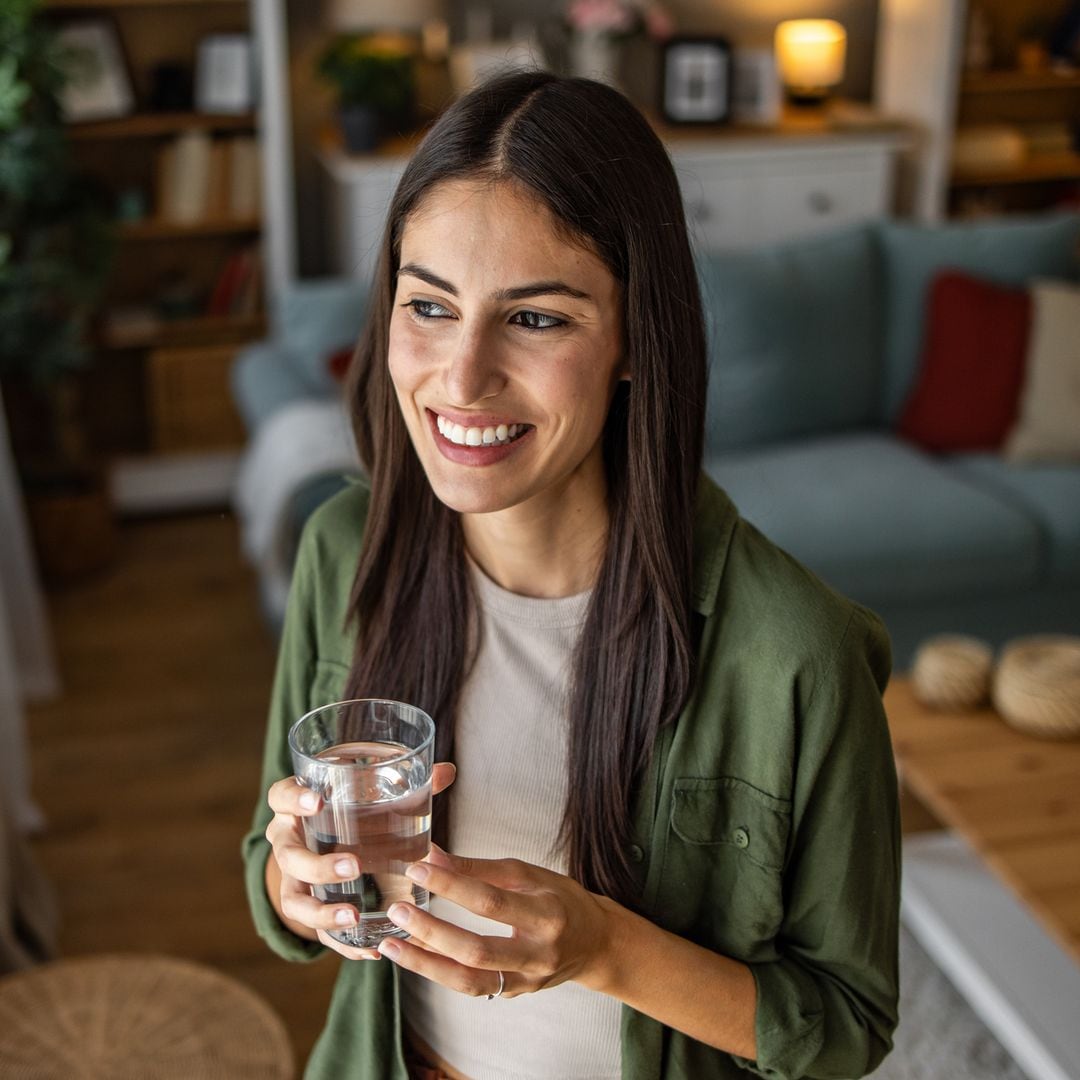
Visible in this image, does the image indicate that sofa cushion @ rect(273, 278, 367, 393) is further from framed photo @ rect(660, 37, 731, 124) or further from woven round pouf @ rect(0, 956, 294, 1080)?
woven round pouf @ rect(0, 956, 294, 1080)

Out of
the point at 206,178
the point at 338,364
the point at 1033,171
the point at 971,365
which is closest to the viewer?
the point at 338,364

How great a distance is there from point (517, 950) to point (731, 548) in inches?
12.8

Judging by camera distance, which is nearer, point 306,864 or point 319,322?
point 306,864

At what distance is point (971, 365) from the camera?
3465 mm

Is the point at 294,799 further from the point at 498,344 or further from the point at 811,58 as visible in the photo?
the point at 811,58

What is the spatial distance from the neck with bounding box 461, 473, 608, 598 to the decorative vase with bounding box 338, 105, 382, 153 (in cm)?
318

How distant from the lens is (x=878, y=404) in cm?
365

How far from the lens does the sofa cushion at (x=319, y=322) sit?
11.1 ft

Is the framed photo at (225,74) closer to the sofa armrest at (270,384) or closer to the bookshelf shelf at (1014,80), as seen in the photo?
Answer: the sofa armrest at (270,384)

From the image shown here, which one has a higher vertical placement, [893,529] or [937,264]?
[937,264]

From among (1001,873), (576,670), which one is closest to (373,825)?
(576,670)

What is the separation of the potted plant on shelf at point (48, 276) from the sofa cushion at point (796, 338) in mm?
1638

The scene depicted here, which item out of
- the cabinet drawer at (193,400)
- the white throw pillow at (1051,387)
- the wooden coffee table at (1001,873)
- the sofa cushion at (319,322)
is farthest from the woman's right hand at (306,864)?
the cabinet drawer at (193,400)

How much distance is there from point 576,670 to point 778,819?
18 centimetres
